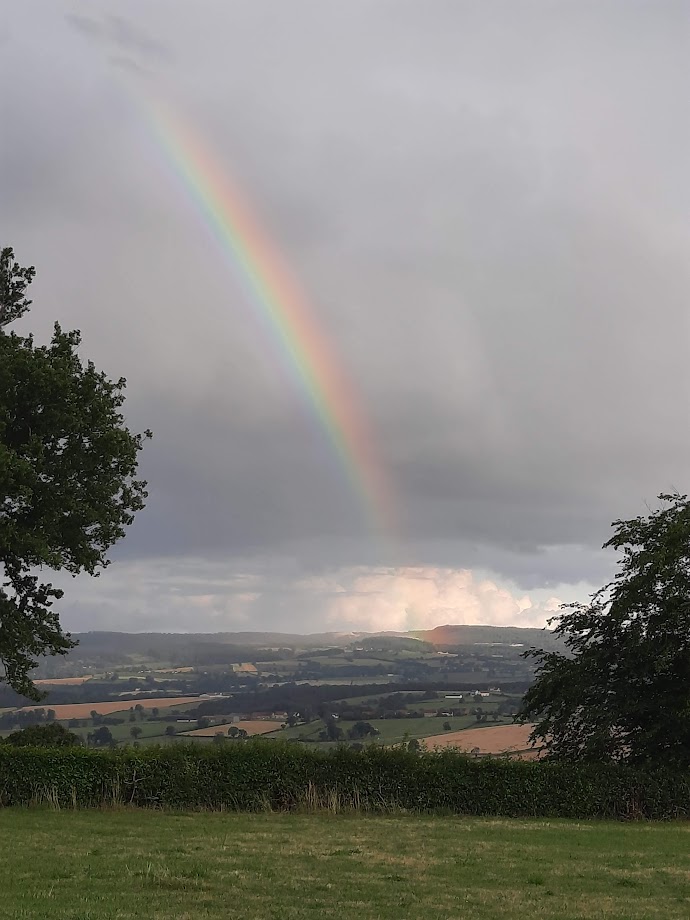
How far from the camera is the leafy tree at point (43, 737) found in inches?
949

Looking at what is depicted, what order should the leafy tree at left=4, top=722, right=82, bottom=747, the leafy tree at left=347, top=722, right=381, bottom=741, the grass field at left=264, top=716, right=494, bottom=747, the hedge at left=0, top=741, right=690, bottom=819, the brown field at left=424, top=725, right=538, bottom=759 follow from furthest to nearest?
1. the grass field at left=264, top=716, right=494, bottom=747
2. the leafy tree at left=347, top=722, right=381, bottom=741
3. the brown field at left=424, top=725, right=538, bottom=759
4. the leafy tree at left=4, top=722, right=82, bottom=747
5. the hedge at left=0, top=741, right=690, bottom=819

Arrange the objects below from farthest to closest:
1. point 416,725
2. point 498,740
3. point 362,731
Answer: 1. point 416,725
2. point 362,731
3. point 498,740

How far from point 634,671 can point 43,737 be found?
21022 mm

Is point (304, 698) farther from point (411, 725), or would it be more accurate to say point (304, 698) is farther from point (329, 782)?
point (329, 782)

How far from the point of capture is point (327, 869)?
1397 centimetres

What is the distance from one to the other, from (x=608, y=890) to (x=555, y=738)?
18.5 meters

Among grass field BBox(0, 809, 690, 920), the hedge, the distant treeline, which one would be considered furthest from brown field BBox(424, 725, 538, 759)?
the distant treeline

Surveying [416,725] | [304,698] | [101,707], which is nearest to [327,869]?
[416,725]

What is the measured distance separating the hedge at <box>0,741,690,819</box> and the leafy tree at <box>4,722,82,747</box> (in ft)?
4.99

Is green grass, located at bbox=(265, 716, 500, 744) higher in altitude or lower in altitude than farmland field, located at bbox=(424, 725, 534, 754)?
lower

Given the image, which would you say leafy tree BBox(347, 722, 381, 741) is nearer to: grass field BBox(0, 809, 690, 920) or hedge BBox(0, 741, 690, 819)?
hedge BBox(0, 741, 690, 819)

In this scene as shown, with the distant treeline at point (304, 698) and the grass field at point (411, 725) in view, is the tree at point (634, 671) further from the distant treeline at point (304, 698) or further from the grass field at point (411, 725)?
the distant treeline at point (304, 698)

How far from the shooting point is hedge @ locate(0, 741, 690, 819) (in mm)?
22422

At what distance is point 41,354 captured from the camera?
27828 mm
